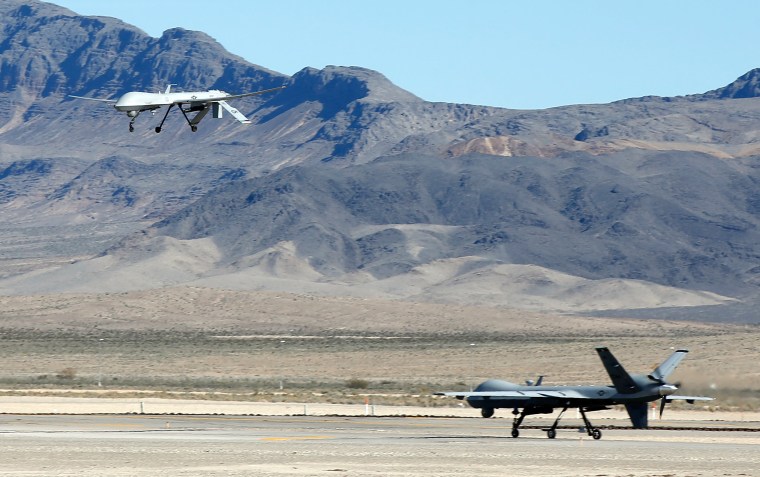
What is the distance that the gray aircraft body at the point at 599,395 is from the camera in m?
53.2

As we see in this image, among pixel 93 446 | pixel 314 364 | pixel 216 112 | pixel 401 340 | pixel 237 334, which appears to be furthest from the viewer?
pixel 237 334

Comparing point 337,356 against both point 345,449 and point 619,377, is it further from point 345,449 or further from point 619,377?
point 345,449

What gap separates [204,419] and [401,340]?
96.4m

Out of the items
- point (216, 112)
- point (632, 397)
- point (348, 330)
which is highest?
point (216, 112)

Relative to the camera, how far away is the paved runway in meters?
45.6

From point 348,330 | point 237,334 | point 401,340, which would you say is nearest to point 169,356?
point 401,340

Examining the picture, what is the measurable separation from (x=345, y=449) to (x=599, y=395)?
10.3 meters

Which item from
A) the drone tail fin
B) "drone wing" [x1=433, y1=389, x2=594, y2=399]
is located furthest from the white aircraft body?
the drone tail fin

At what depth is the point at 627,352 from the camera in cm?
13175

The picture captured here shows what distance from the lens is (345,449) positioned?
51.6m

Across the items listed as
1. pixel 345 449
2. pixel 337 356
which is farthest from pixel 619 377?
pixel 337 356

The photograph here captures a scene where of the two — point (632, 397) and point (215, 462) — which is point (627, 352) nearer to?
point (632, 397)

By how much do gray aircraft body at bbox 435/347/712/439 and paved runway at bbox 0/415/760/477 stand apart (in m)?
1.29

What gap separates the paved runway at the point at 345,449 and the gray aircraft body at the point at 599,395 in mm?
1291
